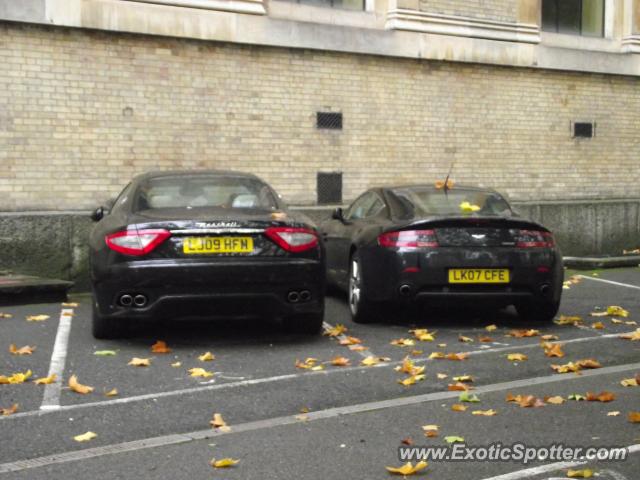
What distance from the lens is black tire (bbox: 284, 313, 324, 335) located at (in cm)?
811

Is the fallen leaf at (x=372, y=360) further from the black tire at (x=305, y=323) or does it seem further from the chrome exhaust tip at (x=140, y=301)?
the chrome exhaust tip at (x=140, y=301)

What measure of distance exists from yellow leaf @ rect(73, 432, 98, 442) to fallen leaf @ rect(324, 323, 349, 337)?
3438mm

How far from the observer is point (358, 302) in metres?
9.01

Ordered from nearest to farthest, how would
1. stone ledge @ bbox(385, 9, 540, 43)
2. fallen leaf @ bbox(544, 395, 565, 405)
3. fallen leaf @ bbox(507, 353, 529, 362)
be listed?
fallen leaf @ bbox(544, 395, 565, 405)
fallen leaf @ bbox(507, 353, 529, 362)
stone ledge @ bbox(385, 9, 540, 43)

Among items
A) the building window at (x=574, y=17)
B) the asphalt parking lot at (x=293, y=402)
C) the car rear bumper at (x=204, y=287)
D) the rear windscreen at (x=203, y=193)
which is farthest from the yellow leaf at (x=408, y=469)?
the building window at (x=574, y=17)

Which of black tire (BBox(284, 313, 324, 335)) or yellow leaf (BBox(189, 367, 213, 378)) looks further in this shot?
black tire (BBox(284, 313, 324, 335))

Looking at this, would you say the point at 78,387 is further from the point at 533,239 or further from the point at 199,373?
the point at 533,239

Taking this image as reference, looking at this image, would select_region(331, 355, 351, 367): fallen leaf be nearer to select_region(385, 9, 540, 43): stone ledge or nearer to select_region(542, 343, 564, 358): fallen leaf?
select_region(542, 343, 564, 358): fallen leaf

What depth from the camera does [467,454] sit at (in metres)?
4.86

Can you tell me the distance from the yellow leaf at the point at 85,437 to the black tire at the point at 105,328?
8.71 feet

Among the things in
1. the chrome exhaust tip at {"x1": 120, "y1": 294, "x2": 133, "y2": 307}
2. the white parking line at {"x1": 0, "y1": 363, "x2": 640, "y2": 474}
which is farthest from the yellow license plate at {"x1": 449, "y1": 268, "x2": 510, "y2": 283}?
the chrome exhaust tip at {"x1": 120, "y1": 294, "x2": 133, "y2": 307}

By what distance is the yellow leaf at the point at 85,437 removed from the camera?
5176 millimetres

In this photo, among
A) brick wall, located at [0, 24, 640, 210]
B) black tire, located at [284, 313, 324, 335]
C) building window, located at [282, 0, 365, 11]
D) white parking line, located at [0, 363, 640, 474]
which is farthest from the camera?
building window, located at [282, 0, 365, 11]

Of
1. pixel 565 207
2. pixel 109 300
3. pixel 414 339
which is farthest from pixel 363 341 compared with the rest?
pixel 565 207
